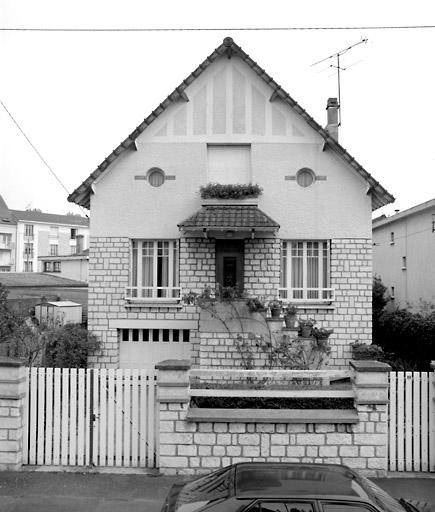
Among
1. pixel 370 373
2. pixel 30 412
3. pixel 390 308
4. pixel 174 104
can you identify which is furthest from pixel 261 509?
pixel 390 308

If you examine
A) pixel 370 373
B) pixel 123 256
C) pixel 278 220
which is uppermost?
pixel 278 220

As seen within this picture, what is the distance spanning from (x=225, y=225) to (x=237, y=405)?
584 cm

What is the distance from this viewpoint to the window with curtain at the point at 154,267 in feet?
46.8

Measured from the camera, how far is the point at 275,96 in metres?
13.8

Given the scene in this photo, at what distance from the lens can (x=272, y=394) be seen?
7.52 m

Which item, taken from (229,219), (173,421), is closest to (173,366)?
(173,421)

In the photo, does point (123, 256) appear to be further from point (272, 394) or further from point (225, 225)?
point (272, 394)

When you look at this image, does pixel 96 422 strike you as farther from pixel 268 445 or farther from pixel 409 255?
pixel 409 255

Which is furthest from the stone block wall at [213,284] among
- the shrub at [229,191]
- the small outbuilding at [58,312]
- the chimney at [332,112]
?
the small outbuilding at [58,312]

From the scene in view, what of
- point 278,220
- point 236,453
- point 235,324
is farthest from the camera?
point 278,220

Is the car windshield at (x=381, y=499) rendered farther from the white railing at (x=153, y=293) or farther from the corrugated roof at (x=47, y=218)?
the corrugated roof at (x=47, y=218)

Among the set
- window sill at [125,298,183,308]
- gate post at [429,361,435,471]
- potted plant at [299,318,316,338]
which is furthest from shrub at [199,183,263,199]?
gate post at [429,361,435,471]

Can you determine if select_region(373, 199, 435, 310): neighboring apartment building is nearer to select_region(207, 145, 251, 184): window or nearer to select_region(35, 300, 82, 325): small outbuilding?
select_region(207, 145, 251, 184): window

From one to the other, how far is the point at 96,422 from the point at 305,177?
8.96 meters
